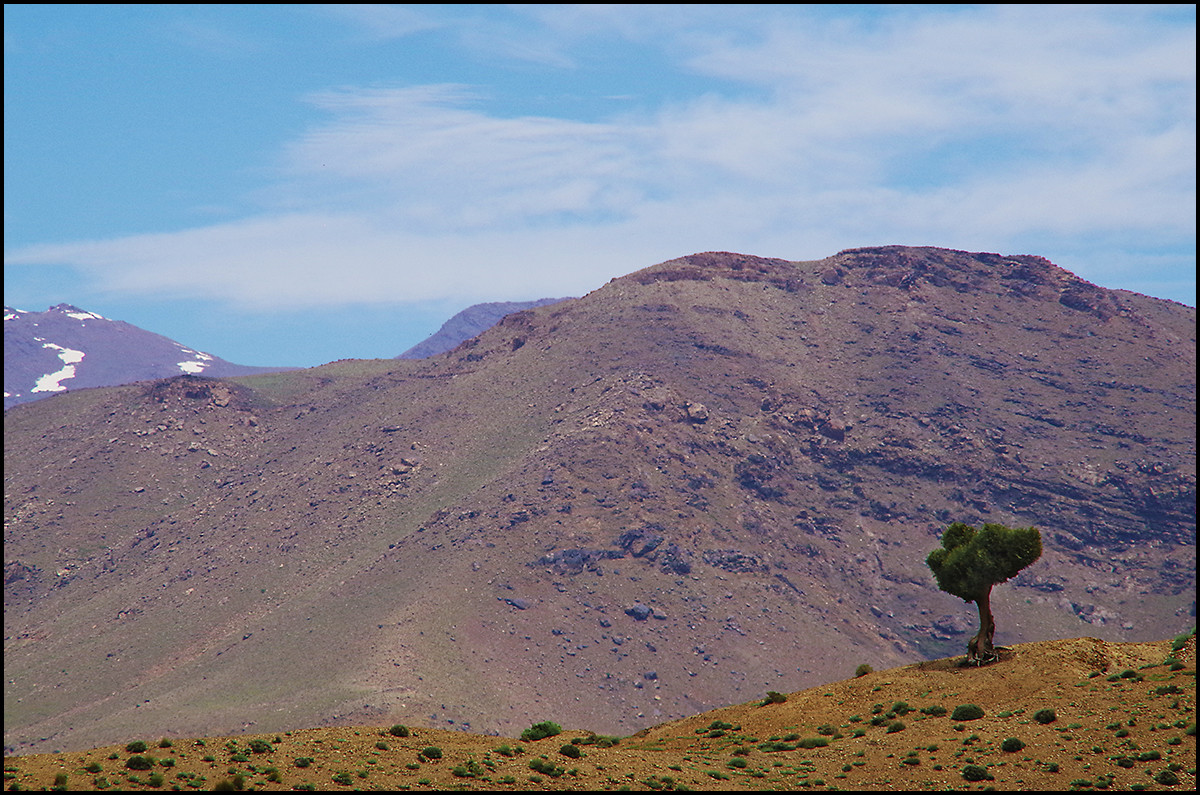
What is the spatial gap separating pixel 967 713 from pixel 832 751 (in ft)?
21.5

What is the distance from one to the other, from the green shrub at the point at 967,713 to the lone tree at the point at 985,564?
8.53 meters

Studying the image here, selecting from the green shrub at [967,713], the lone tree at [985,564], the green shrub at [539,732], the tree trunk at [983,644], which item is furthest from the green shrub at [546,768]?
the lone tree at [985,564]

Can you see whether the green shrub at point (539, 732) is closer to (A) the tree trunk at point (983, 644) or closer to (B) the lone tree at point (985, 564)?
(A) the tree trunk at point (983, 644)

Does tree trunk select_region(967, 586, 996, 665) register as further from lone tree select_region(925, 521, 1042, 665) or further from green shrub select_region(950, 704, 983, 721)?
green shrub select_region(950, 704, 983, 721)

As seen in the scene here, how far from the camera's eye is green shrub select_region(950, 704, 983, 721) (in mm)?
45562

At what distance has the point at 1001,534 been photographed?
56.4 meters

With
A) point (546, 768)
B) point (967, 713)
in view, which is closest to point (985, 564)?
point (967, 713)

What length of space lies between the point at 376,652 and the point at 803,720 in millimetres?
106339

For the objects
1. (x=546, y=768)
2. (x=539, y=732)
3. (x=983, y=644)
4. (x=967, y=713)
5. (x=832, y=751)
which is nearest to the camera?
(x=546, y=768)

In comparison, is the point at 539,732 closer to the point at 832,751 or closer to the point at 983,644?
the point at 832,751

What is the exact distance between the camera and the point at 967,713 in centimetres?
4572

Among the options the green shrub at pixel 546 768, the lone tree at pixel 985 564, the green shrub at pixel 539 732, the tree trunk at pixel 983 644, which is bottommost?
the green shrub at pixel 539 732

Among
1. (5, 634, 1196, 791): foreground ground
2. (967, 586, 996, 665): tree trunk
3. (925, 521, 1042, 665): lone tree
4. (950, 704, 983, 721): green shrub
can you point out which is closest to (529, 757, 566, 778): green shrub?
(5, 634, 1196, 791): foreground ground

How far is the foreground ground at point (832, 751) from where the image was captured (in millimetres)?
37094
